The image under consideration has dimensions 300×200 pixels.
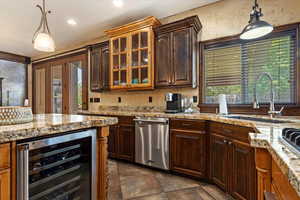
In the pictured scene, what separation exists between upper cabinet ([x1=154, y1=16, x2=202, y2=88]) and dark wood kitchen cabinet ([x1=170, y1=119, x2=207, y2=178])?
73 cm

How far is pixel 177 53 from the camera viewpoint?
2.86 m

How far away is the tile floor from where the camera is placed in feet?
6.66

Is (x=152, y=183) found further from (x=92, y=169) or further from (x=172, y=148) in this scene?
(x=92, y=169)

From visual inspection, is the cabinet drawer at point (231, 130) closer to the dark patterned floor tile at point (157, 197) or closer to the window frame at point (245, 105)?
the window frame at point (245, 105)

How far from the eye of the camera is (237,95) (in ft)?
8.77

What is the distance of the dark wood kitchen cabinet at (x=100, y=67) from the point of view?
3.73 metres

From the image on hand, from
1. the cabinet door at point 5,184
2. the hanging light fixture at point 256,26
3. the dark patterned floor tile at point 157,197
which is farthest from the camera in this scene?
the dark patterned floor tile at point 157,197

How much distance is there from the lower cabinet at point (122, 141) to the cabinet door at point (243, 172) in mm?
1626

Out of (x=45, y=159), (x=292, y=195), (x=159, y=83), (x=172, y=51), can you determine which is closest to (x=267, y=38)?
(x=172, y=51)

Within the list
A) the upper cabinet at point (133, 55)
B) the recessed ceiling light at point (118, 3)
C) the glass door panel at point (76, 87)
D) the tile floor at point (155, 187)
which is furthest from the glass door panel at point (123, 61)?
the tile floor at point (155, 187)

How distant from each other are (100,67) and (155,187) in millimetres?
2670

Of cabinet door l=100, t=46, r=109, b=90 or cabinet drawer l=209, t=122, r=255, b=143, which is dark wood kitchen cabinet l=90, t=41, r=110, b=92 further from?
cabinet drawer l=209, t=122, r=255, b=143

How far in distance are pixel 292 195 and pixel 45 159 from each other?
1256mm

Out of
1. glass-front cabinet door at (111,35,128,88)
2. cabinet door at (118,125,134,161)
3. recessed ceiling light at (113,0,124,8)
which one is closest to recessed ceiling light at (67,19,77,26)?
glass-front cabinet door at (111,35,128,88)
